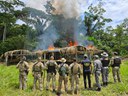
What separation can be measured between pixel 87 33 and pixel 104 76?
3808 cm

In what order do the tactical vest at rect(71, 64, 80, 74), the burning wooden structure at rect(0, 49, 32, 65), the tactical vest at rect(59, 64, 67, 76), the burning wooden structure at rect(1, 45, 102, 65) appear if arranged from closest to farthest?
the tactical vest at rect(59, 64, 67, 76) → the tactical vest at rect(71, 64, 80, 74) → the burning wooden structure at rect(1, 45, 102, 65) → the burning wooden structure at rect(0, 49, 32, 65)

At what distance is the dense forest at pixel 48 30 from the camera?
4114cm

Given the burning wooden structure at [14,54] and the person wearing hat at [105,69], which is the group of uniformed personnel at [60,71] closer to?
the person wearing hat at [105,69]

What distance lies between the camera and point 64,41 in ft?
144

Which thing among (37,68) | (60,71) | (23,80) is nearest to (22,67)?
(23,80)

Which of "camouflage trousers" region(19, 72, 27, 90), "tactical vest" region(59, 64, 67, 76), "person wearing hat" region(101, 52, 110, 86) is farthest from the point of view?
"person wearing hat" region(101, 52, 110, 86)

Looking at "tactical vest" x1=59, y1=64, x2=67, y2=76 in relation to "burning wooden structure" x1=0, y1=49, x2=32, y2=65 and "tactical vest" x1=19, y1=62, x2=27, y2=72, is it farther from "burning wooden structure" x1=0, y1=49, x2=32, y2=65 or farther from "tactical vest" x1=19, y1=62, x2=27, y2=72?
"burning wooden structure" x1=0, y1=49, x2=32, y2=65

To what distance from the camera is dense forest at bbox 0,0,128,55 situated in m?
41.1

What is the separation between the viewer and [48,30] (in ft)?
156

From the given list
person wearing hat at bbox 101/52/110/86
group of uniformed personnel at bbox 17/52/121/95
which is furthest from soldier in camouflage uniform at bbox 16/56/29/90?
person wearing hat at bbox 101/52/110/86

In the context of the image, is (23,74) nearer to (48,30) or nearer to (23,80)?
(23,80)

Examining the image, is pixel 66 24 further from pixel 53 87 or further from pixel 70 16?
pixel 53 87

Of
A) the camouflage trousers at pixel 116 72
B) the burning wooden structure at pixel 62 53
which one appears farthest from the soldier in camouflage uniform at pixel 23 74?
the burning wooden structure at pixel 62 53

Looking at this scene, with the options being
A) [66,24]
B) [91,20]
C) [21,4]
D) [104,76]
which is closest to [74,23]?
[66,24]
